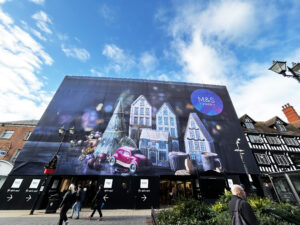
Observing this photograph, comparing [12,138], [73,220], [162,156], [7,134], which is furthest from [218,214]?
[7,134]

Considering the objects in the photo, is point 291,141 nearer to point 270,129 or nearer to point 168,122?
point 270,129

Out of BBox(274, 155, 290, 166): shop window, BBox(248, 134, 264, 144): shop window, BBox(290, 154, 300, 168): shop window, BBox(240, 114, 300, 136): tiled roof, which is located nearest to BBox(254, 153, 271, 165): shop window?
BBox(274, 155, 290, 166): shop window

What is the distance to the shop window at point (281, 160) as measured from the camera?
17.0 meters

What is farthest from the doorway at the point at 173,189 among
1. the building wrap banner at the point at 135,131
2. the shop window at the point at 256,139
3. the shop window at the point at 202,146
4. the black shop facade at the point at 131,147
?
the shop window at the point at 256,139

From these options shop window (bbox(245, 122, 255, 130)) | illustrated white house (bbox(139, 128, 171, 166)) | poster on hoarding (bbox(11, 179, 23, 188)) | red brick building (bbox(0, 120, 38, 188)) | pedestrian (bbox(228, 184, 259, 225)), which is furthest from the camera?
shop window (bbox(245, 122, 255, 130))

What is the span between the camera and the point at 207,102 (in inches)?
752

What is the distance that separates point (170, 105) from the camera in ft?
58.7

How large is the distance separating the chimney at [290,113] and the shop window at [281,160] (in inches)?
447

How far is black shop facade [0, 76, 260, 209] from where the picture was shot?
475 inches

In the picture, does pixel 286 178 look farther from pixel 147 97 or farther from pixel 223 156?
pixel 147 97

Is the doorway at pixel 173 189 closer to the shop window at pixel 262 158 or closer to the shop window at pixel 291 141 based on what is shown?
the shop window at pixel 262 158

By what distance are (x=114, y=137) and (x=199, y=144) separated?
9.69 metres

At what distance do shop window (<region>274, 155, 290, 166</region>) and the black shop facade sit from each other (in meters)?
4.99

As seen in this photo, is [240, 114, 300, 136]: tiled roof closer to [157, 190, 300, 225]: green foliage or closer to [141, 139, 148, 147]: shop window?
[141, 139, 148, 147]: shop window
